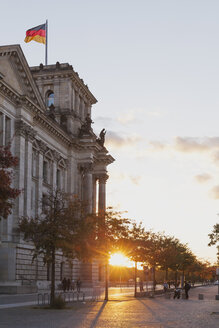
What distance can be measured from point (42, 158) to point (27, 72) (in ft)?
36.5

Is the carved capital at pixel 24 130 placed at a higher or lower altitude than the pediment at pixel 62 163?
higher

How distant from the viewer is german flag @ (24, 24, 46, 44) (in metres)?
64.7

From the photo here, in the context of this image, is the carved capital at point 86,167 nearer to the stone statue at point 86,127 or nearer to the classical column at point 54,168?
the stone statue at point 86,127

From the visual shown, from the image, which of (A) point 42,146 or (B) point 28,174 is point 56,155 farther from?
(B) point 28,174

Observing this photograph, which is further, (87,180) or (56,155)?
(87,180)

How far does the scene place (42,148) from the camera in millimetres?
64188

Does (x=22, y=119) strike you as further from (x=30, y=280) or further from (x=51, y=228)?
(x=51, y=228)

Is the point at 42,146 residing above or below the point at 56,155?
above

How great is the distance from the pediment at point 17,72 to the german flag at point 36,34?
789 centimetres

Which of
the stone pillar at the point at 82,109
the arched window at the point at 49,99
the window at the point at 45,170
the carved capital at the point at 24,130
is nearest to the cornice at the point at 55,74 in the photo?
the arched window at the point at 49,99

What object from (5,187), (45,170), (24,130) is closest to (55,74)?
(45,170)

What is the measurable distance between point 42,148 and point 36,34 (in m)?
13.4

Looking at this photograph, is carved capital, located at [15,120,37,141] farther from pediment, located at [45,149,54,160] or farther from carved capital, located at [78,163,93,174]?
carved capital, located at [78,163,93,174]

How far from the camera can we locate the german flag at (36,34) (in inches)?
2547
